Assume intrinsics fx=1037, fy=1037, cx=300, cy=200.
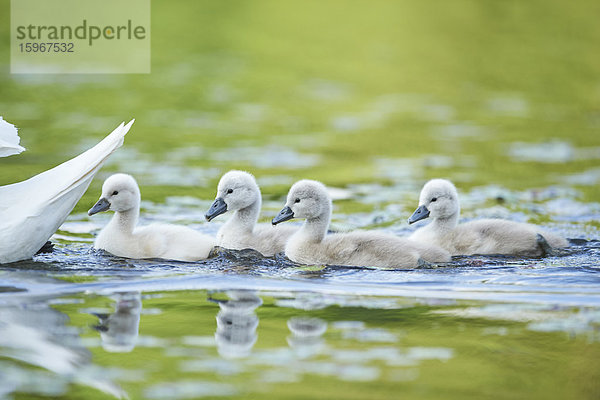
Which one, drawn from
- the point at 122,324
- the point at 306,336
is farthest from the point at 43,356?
the point at 306,336

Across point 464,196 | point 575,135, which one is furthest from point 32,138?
point 575,135

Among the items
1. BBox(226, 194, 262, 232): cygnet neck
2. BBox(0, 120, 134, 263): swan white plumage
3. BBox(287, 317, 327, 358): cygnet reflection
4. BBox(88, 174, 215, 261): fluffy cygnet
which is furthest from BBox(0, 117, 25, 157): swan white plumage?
BBox(287, 317, 327, 358): cygnet reflection

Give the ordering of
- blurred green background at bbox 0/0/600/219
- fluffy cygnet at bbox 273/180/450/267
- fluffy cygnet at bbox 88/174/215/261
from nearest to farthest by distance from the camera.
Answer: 1. fluffy cygnet at bbox 273/180/450/267
2. fluffy cygnet at bbox 88/174/215/261
3. blurred green background at bbox 0/0/600/219

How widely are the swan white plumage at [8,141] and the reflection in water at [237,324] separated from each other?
1.93 meters

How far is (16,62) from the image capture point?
19.1 meters

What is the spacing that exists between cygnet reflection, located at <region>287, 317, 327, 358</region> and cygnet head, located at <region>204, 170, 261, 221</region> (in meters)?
2.19

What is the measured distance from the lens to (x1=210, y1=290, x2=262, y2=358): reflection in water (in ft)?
19.2

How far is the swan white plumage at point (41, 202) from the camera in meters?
7.82

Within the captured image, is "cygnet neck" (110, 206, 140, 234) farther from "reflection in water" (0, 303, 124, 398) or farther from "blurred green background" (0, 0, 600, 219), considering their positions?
"blurred green background" (0, 0, 600, 219)

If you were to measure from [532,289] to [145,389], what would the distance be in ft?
10.9

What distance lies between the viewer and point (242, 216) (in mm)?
8680

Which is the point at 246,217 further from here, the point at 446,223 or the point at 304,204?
the point at 446,223

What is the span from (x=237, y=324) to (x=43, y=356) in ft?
4.06

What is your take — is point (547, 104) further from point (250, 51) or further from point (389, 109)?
point (250, 51)
